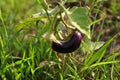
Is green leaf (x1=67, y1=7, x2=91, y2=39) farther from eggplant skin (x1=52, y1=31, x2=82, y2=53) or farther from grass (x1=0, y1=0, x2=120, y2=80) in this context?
grass (x1=0, y1=0, x2=120, y2=80)

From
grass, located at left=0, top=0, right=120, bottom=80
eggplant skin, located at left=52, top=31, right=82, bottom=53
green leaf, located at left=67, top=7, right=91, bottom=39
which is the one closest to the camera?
green leaf, located at left=67, top=7, right=91, bottom=39

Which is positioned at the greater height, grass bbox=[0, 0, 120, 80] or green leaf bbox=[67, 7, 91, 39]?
green leaf bbox=[67, 7, 91, 39]

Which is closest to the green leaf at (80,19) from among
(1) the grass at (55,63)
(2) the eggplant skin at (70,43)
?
(2) the eggplant skin at (70,43)

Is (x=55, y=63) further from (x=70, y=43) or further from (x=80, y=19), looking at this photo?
(x=80, y=19)

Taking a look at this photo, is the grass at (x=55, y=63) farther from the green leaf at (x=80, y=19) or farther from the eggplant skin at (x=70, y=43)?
the green leaf at (x=80, y=19)

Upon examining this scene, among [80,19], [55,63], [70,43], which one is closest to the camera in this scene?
[80,19]

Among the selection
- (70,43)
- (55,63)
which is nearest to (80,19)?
(70,43)

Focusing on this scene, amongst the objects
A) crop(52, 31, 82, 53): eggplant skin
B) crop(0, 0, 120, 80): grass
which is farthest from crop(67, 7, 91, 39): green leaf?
crop(0, 0, 120, 80): grass

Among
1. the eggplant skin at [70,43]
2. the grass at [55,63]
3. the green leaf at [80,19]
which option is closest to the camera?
the green leaf at [80,19]

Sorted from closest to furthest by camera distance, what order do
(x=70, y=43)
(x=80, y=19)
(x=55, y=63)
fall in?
(x=80, y=19), (x=70, y=43), (x=55, y=63)

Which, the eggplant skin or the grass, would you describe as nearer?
the eggplant skin
